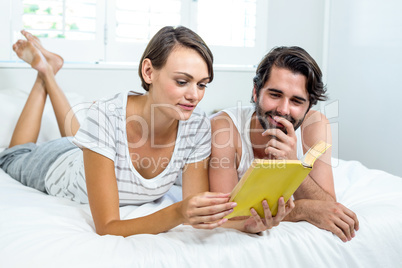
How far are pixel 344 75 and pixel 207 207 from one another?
8.03 ft

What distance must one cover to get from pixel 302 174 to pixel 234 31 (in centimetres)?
220

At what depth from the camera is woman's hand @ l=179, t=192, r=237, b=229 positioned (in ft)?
3.41

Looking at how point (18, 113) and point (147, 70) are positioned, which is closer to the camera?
point (147, 70)

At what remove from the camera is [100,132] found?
1.28 metres

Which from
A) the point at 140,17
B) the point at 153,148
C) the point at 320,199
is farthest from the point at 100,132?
the point at 140,17

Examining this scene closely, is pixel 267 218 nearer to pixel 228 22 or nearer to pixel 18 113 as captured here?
pixel 18 113

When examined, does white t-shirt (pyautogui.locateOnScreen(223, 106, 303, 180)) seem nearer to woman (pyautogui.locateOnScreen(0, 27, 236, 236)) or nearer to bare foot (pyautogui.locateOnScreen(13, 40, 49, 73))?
woman (pyautogui.locateOnScreen(0, 27, 236, 236))

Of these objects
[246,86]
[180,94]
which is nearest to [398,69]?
[246,86]

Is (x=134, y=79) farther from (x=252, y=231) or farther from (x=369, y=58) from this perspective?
(x=252, y=231)

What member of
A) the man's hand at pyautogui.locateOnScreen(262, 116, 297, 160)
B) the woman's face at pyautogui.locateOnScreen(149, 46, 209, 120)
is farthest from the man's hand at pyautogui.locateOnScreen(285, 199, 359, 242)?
the woman's face at pyautogui.locateOnScreen(149, 46, 209, 120)

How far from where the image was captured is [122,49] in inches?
109

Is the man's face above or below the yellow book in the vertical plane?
above

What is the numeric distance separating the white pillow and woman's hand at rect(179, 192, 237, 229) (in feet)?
4.52

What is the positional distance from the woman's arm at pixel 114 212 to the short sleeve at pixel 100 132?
19 mm
